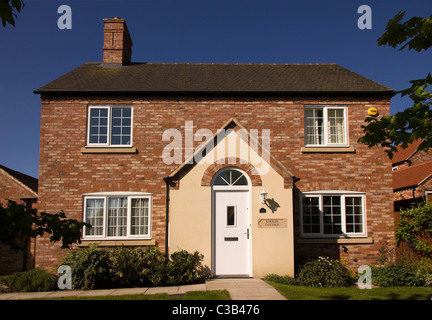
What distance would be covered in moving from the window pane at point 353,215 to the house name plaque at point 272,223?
114 inches

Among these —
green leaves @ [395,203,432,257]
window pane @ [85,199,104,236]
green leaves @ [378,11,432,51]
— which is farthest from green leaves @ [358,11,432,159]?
window pane @ [85,199,104,236]

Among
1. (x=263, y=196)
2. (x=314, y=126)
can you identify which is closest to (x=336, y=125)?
(x=314, y=126)

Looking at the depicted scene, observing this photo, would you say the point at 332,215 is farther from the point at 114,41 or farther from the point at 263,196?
the point at 114,41

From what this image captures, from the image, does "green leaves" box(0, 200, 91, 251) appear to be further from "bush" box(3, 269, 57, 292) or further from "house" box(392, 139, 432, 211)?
"house" box(392, 139, 432, 211)

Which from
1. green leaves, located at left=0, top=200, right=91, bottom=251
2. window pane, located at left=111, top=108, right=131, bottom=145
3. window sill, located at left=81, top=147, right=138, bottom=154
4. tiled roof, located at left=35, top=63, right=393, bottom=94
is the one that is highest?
tiled roof, located at left=35, top=63, right=393, bottom=94

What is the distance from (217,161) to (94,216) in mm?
4746

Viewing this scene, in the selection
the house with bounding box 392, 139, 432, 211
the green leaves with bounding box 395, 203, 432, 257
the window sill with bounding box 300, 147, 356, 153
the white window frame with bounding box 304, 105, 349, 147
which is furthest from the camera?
the house with bounding box 392, 139, 432, 211

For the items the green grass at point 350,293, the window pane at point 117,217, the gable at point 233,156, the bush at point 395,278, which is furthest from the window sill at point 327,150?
the window pane at point 117,217

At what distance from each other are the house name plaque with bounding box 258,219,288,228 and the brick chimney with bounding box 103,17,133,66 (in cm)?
914

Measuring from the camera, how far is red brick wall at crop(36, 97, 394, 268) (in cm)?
1195

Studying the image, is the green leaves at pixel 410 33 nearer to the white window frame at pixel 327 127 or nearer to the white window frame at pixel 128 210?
the white window frame at pixel 327 127

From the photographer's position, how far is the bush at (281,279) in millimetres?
9984

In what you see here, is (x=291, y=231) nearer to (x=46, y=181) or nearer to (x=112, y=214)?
(x=112, y=214)

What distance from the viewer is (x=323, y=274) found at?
1047 centimetres
